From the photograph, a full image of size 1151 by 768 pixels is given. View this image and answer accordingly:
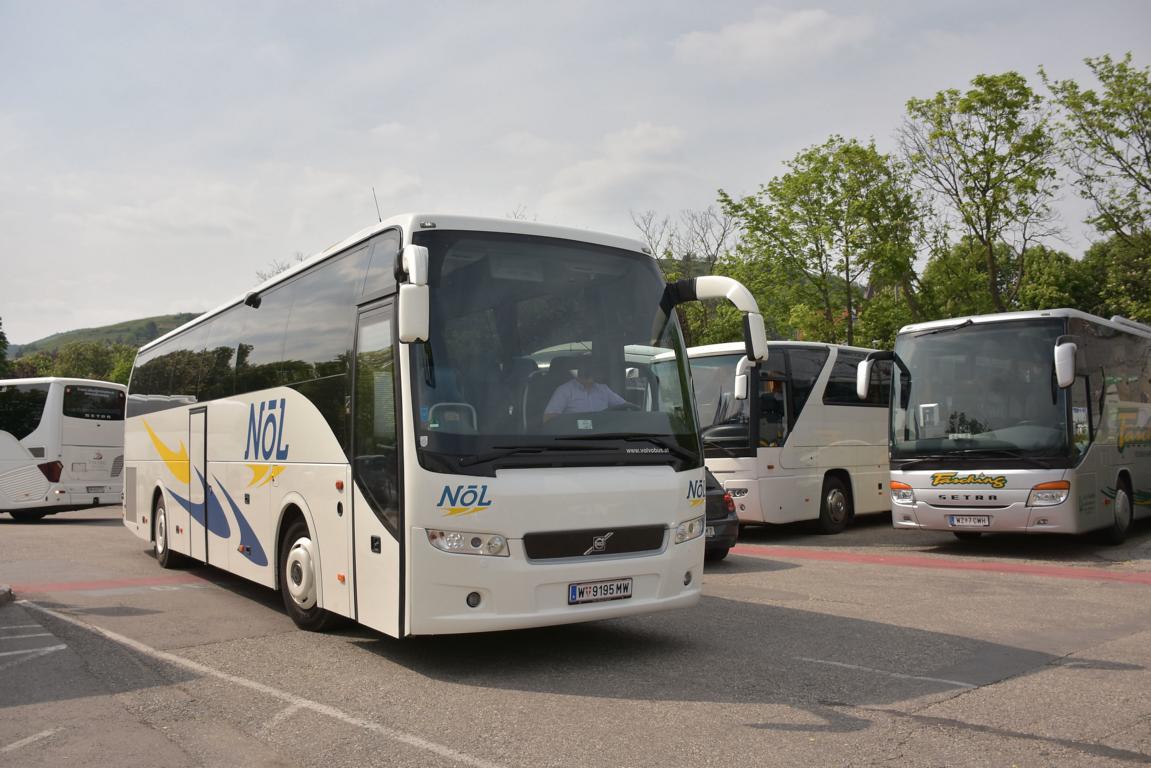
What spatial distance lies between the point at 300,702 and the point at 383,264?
313cm

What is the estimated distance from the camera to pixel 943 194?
2859cm

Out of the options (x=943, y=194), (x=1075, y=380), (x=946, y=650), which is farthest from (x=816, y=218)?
(x=946, y=650)

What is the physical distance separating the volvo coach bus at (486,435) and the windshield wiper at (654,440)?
0.04 feet

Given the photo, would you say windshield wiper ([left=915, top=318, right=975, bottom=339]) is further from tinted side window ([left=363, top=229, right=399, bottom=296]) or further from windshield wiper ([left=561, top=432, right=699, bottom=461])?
tinted side window ([left=363, top=229, right=399, bottom=296])

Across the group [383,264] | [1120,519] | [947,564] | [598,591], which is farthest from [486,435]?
[1120,519]

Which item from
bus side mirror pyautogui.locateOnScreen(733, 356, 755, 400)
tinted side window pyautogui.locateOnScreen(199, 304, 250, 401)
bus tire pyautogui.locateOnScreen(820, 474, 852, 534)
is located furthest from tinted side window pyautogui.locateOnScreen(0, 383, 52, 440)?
bus tire pyautogui.locateOnScreen(820, 474, 852, 534)

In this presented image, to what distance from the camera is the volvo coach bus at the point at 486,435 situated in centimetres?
672

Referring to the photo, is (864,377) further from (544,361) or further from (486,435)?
(486,435)

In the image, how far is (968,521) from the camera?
14.0 meters

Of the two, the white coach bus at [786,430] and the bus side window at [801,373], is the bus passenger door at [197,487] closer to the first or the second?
the white coach bus at [786,430]

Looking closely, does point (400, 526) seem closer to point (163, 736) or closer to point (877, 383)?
point (163, 736)

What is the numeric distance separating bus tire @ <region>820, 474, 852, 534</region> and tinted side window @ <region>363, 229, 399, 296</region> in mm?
11567

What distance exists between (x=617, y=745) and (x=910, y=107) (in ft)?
87.9

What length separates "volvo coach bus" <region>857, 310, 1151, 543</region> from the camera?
534 inches
